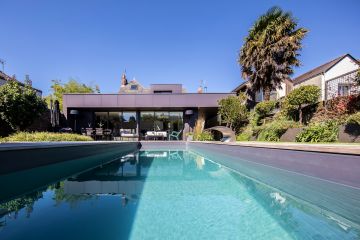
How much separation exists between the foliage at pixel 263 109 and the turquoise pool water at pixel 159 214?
29.0 ft

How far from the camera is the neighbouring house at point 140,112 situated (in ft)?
51.0

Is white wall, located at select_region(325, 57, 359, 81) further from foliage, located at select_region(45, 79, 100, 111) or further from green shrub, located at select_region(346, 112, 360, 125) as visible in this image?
foliage, located at select_region(45, 79, 100, 111)

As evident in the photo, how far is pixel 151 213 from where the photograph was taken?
251cm

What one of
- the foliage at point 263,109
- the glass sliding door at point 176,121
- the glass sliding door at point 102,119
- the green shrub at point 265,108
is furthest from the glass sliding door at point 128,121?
the green shrub at point 265,108

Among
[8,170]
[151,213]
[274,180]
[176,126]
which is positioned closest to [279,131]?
[274,180]

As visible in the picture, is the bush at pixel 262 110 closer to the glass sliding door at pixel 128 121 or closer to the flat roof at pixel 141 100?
the flat roof at pixel 141 100

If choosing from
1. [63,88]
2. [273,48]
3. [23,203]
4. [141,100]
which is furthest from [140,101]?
[63,88]

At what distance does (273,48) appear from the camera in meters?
13.5

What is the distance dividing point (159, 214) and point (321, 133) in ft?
20.8

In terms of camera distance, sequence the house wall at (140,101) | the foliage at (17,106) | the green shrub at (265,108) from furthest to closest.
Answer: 1. the house wall at (140,101)
2. the green shrub at (265,108)
3. the foliage at (17,106)

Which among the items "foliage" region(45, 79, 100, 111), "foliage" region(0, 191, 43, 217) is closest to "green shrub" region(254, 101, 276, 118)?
"foliage" region(0, 191, 43, 217)

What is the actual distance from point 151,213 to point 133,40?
52.8 feet

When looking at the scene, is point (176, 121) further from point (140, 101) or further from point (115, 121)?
point (115, 121)

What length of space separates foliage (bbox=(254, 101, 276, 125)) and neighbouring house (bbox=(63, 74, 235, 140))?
3.46 m
